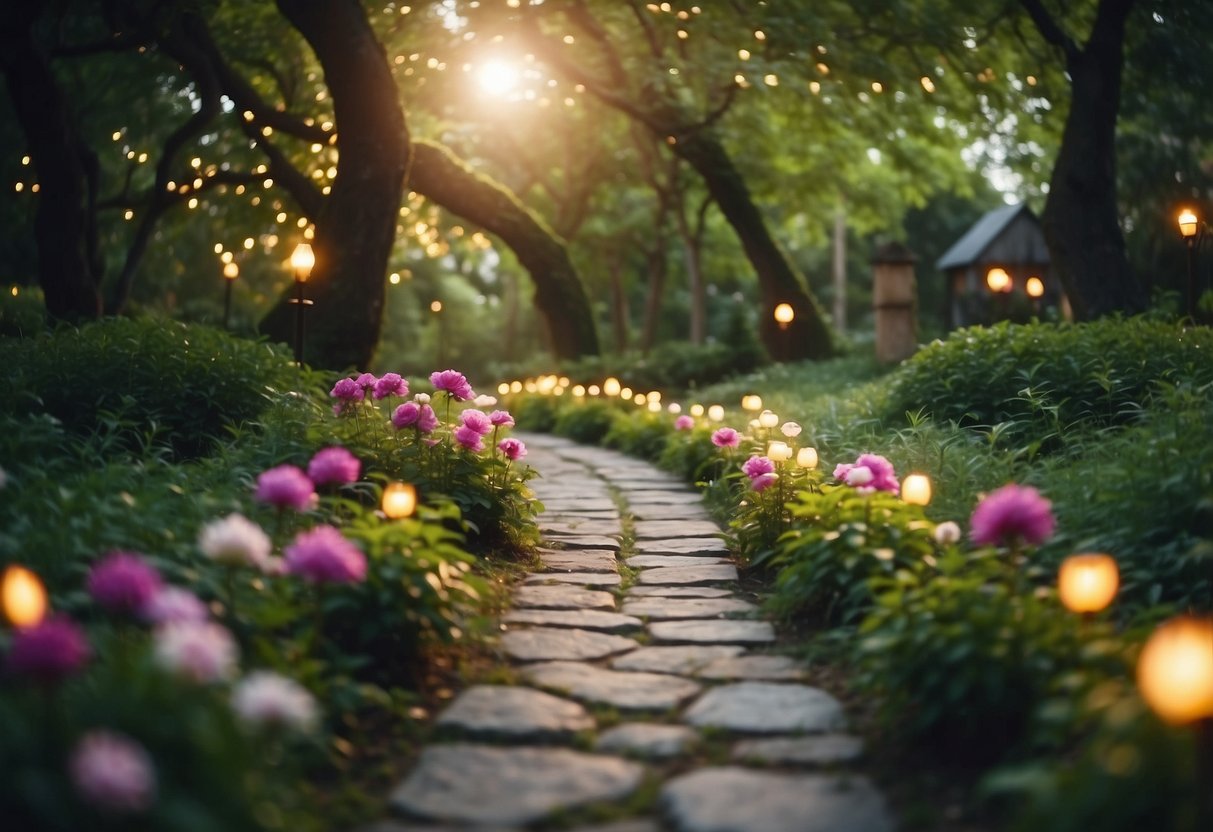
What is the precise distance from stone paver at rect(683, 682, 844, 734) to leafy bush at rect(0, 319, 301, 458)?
3404 mm

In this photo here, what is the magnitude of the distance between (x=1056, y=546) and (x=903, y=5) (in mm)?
10398

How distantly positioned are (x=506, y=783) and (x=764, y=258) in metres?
14.0

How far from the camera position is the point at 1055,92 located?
45.3ft

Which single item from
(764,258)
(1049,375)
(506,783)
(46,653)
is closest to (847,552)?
(506,783)

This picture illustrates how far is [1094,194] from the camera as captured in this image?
1048 centimetres

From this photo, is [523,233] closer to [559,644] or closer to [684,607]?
[684,607]

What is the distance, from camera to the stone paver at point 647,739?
306 centimetres

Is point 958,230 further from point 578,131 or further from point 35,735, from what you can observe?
point 35,735

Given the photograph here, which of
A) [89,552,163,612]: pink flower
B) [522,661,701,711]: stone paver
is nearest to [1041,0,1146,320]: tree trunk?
[522,661,701,711]: stone paver

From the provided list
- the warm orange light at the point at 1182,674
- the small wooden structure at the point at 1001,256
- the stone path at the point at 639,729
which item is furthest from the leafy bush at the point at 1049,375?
the small wooden structure at the point at 1001,256

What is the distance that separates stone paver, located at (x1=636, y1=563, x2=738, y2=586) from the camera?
512 centimetres

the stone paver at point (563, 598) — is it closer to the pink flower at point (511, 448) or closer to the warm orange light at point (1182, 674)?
the pink flower at point (511, 448)

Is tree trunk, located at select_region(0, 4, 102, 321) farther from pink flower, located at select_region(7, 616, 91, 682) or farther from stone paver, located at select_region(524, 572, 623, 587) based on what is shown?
pink flower, located at select_region(7, 616, 91, 682)

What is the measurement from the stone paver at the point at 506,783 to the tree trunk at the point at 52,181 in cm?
861
